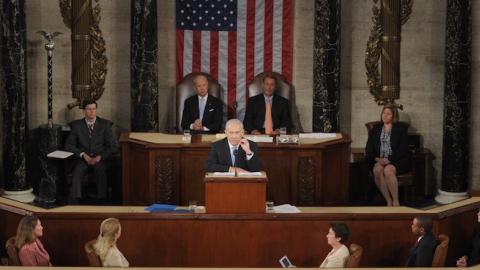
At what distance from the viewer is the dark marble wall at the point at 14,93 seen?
42.8 ft

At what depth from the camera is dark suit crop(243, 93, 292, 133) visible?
44.8 feet

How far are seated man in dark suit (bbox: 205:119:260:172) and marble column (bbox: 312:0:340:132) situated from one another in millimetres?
3585

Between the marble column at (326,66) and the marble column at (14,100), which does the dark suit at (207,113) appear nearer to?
the marble column at (326,66)

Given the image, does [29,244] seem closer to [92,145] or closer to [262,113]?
[92,145]

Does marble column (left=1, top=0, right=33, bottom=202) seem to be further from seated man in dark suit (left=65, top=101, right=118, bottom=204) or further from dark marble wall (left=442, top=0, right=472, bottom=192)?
dark marble wall (left=442, top=0, right=472, bottom=192)

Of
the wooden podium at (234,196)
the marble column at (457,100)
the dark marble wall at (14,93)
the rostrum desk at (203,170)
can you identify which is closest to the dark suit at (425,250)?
the wooden podium at (234,196)

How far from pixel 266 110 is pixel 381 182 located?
200cm

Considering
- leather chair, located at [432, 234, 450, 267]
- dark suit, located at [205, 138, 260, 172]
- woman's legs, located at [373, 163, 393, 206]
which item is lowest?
leather chair, located at [432, 234, 450, 267]

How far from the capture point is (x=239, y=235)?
9.73 m

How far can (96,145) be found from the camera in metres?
12.9

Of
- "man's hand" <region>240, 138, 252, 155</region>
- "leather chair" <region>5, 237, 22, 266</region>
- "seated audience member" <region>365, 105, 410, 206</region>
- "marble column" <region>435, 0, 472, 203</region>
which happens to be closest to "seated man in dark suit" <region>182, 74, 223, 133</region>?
"seated audience member" <region>365, 105, 410, 206</region>

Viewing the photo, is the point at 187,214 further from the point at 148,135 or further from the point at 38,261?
the point at 148,135

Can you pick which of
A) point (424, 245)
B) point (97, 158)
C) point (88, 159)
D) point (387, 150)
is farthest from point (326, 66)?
point (424, 245)

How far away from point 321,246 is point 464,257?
63.6 inches
